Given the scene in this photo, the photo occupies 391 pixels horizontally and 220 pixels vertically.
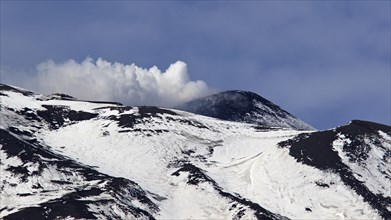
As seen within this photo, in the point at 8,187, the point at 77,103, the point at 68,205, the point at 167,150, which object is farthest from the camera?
the point at 77,103

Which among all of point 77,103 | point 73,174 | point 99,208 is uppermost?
point 77,103

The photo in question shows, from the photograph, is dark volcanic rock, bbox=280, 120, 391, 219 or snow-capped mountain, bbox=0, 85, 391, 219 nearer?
snow-capped mountain, bbox=0, 85, 391, 219

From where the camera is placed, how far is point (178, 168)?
106938mm

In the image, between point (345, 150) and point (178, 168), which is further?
point (345, 150)

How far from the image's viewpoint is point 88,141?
118 meters

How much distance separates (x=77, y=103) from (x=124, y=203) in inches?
2539

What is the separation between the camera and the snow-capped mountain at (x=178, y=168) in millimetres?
89125

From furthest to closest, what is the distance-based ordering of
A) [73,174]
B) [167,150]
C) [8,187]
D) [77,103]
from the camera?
[77,103], [167,150], [73,174], [8,187]

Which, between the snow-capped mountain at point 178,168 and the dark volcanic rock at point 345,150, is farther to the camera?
the dark volcanic rock at point 345,150

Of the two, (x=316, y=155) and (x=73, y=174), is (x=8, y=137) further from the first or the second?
(x=316, y=155)

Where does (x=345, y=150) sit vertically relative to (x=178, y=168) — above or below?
above

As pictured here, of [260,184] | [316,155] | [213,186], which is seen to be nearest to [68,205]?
[213,186]

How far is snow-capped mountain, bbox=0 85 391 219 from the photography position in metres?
89.1

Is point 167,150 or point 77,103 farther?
point 77,103
